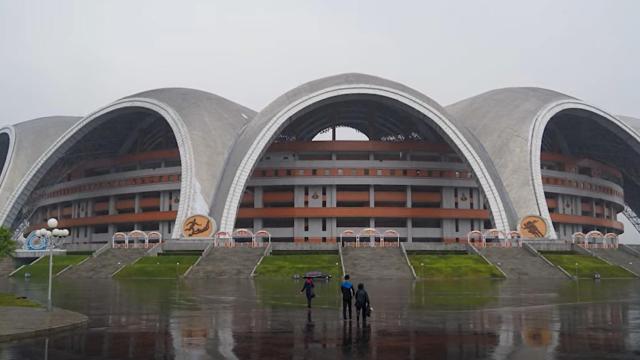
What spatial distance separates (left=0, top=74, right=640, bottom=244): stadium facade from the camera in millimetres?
80688

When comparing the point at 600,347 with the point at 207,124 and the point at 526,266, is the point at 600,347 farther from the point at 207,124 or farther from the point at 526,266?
the point at 207,124

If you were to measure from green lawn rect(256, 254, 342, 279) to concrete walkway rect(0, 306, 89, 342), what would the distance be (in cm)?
3197

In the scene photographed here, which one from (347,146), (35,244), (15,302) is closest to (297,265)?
(15,302)

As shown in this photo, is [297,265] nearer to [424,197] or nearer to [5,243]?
[5,243]

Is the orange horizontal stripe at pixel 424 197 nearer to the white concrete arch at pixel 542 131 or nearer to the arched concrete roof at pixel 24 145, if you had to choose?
the white concrete arch at pixel 542 131

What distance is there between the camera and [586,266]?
185 feet

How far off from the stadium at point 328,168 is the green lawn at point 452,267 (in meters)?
14.8

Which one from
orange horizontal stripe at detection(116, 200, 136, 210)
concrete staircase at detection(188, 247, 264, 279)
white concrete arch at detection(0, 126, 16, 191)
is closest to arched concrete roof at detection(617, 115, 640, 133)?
concrete staircase at detection(188, 247, 264, 279)

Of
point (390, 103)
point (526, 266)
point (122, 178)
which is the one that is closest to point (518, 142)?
point (390, 103)

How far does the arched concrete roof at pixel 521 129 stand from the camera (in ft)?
260

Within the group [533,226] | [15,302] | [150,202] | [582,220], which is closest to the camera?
[15,302]

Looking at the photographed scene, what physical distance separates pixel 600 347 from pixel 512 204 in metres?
67.6

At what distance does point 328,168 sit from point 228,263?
1392 inches

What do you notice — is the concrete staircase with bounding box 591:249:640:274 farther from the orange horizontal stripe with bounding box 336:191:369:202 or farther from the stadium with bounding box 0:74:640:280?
the orange horizontal stripe with bounding box 336:191:369:202
